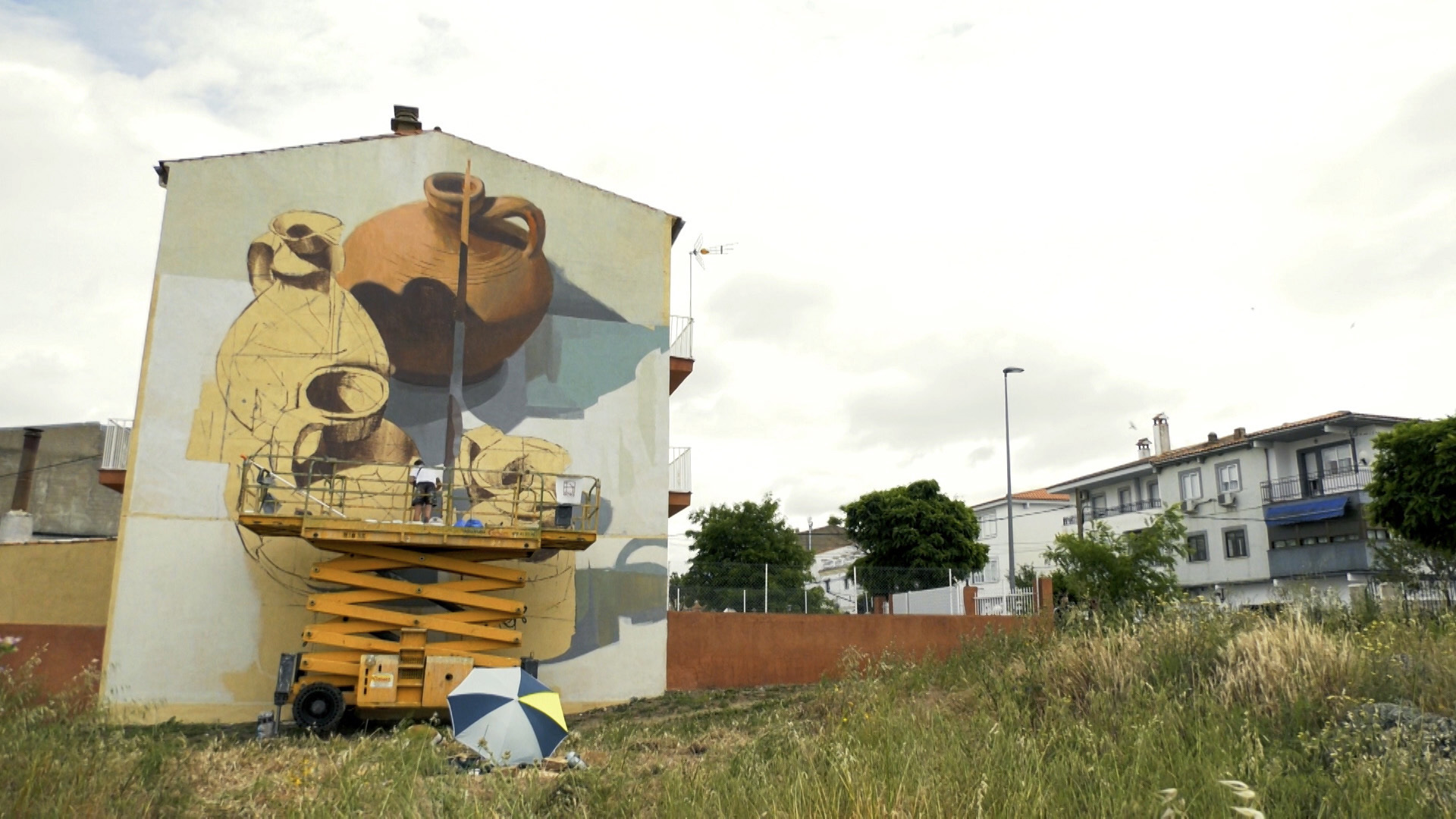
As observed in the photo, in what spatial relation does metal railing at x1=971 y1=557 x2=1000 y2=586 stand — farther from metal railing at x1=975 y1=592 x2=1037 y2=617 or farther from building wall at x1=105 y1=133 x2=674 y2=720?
building wall at x1=105 y1=133 x2=674 y2=720

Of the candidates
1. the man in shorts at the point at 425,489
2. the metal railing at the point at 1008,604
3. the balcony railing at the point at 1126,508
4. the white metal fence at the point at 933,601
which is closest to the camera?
the man in shorts at the point at 425,489

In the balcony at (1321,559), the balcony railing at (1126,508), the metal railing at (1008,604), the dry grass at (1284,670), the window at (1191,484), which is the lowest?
the dry grass at (1284,670)

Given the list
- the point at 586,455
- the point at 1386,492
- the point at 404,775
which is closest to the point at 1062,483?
the point at 1386,492

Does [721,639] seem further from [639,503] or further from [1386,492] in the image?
[1386,492]

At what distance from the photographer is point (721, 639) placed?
814 inches

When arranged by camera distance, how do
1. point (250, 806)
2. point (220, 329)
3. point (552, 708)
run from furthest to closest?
point (220, 329) < point (552, 708) < point (250, 806)

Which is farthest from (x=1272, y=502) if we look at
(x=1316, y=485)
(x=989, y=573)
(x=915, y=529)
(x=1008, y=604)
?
(x=1008, y=604)

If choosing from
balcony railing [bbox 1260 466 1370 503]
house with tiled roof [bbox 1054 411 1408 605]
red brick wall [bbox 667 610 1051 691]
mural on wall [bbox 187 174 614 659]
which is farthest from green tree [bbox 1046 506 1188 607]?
balcony railing [bbox 1260 466 1370 503]

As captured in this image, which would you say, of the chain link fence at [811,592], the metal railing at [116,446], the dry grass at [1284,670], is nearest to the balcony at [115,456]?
the metal railing at [116,446]

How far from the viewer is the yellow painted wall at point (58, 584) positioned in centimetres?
1903

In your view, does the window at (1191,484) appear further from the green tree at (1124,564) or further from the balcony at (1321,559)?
the green tree at (1124,564)

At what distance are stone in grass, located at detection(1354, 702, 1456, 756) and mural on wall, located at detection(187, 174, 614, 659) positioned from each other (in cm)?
1401

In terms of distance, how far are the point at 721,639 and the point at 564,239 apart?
351 inches

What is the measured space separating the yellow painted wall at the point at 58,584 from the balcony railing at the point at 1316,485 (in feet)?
127
